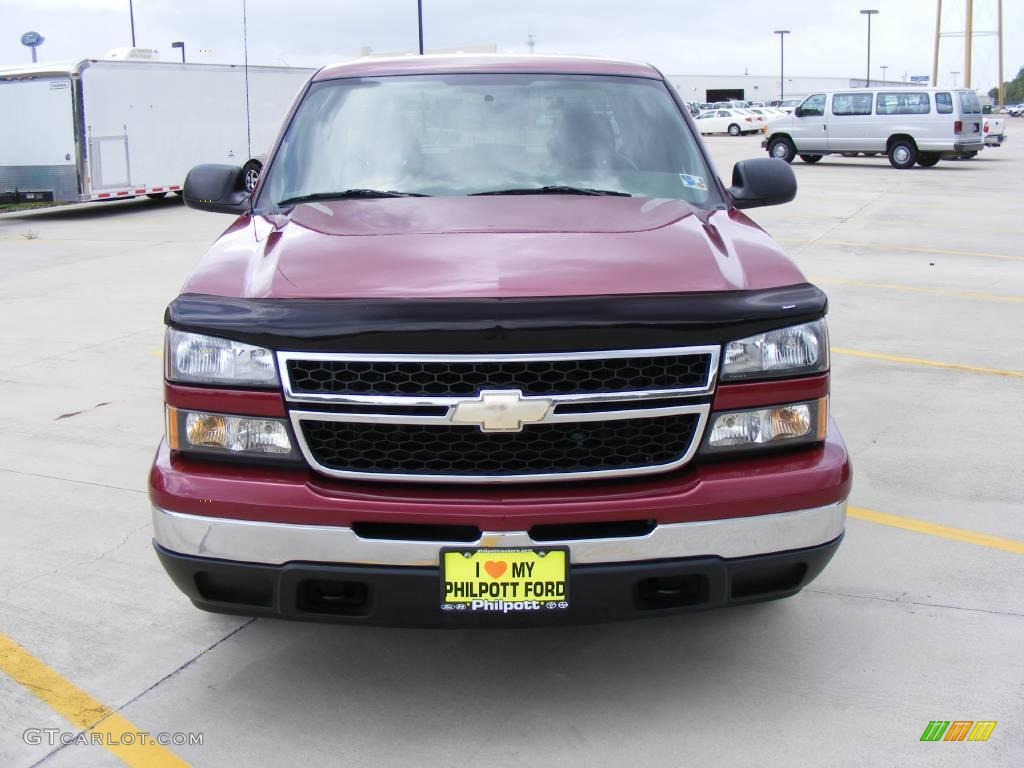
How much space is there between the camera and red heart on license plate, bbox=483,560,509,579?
9.77ft

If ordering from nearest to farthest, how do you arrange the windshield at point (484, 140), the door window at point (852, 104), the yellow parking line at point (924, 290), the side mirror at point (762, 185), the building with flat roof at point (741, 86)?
the windshield at point (484, 140)
the side mirror at point (762, 185)
the yellow parking line at point (924, 290)
the door window at point (852, 104)
the building with flat roof at point (741, 86)

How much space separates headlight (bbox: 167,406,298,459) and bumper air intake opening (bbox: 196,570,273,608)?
336mm

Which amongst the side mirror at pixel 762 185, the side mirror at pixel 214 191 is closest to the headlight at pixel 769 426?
the side mirror at pixel 762 185

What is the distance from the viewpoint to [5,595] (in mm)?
4293

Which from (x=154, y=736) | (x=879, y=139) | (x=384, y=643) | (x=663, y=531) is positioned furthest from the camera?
(x=879, y=139)

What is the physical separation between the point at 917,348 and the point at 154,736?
6.75 meters

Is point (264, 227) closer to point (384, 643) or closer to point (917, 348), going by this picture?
point (384, 643)

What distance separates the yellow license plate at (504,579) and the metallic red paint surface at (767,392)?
0.61 metres

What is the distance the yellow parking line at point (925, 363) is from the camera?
773 centimetres

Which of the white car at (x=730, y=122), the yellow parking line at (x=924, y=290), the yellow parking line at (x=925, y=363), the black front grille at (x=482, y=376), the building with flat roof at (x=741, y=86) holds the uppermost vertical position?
the building with flat roof at (x=741, y=86)

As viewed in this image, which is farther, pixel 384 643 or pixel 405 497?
pixel 384 643

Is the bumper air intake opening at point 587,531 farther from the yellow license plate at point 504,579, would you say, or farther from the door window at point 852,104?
the door window at point 852,104

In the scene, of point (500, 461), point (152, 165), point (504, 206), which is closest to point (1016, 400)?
point (504, 206)

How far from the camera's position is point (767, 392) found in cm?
314
